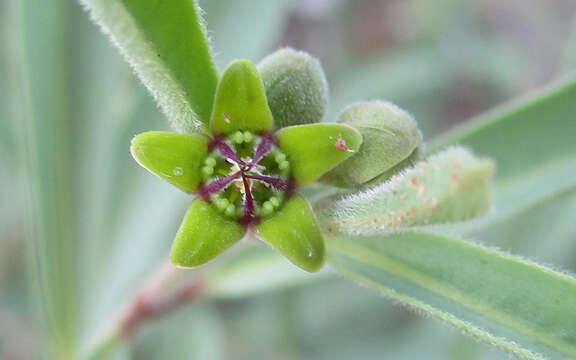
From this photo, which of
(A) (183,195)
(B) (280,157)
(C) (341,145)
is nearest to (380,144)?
(C) (341,145)

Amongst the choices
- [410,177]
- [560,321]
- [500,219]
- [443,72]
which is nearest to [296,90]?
[410,177]

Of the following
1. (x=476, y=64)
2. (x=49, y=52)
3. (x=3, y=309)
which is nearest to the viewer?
(x=49, y=52)

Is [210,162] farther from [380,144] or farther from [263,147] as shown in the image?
[380,144]

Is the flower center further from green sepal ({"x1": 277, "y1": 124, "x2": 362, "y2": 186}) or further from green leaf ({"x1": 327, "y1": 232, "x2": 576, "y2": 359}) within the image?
green leaf ({"x1": 327, "y1": 232, "x2": 576, "y2": 359})

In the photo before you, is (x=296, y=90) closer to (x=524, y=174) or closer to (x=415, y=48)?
(x=524, y=174)

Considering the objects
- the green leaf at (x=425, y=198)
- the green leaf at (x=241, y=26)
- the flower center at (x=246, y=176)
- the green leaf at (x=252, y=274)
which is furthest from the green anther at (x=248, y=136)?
the green leaf at (x=241, y=26)

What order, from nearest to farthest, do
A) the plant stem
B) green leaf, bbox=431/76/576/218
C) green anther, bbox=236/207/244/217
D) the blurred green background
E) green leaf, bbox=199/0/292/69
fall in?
green anther, bbox=236/207/244/217 → green leaf, bbox=431/76/576/218 → the plant stem → the blurred green background → green leaf, bbox=199/0/292/69

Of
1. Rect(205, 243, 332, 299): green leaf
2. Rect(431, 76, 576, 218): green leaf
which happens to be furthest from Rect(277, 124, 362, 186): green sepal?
Rect(205, 243, 332, 299): green leaf

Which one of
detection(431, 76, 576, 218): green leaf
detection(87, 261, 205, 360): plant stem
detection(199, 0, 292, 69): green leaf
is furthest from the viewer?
detection(199, 0, 292, 69): green leaf
